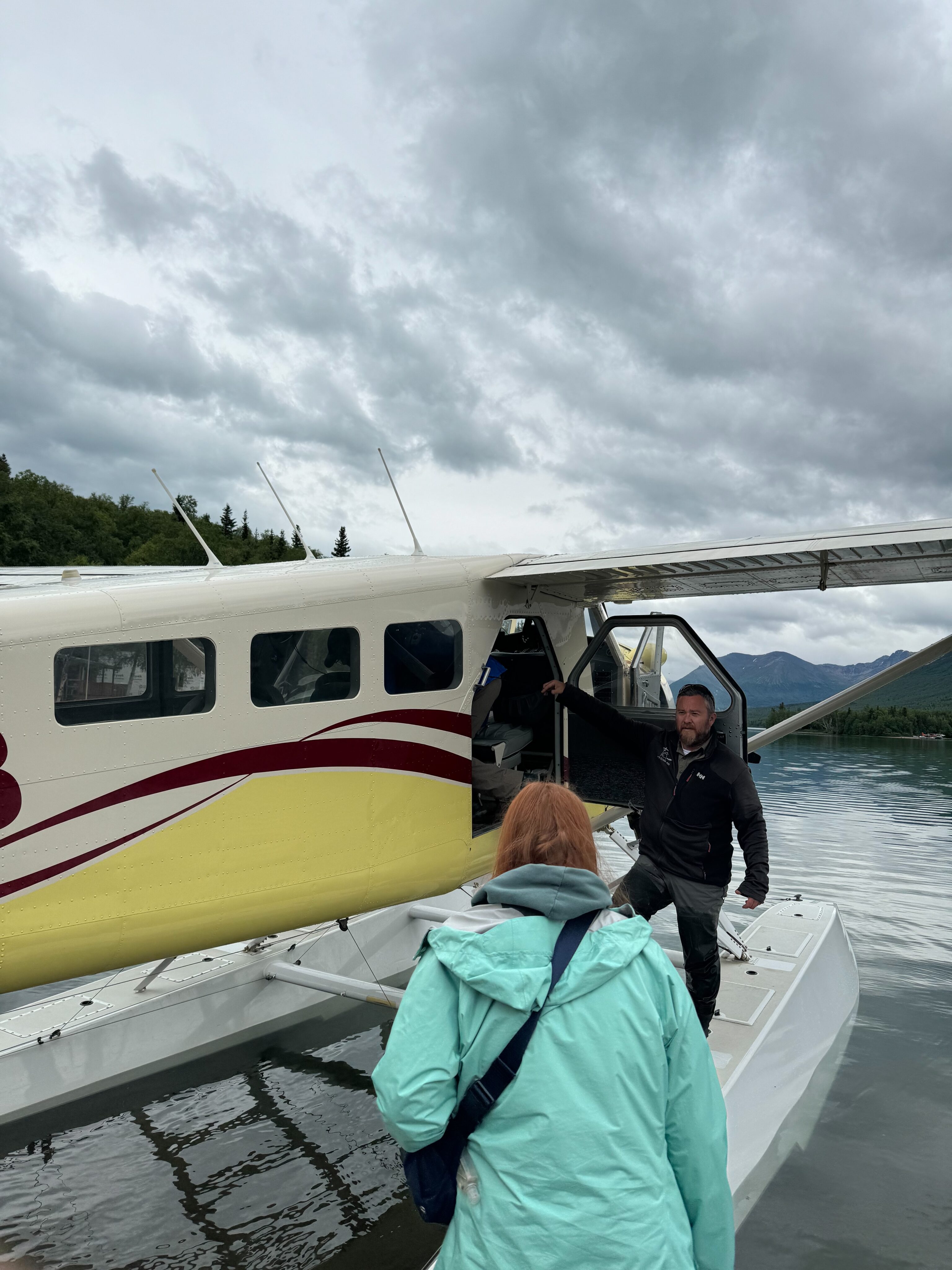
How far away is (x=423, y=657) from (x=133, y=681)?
166 centimetres

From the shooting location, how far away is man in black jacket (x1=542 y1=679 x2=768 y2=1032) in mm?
4805

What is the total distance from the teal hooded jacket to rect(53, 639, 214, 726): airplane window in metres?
2.48

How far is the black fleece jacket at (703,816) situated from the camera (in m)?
4.76

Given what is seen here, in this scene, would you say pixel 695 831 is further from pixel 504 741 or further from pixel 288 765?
pixel 288 765

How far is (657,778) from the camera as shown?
5.06 m

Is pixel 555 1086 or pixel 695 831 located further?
pixel 695 831

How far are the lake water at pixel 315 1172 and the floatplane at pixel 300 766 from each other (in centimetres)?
27

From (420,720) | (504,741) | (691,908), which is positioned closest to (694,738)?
(691,908)

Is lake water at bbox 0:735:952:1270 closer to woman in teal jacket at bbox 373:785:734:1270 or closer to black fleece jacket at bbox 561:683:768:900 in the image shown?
black fleece jacket at bbox 561:683:768:900

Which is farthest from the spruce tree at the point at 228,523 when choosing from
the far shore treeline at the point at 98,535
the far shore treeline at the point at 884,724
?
the far shore treeline at the point at 884,724

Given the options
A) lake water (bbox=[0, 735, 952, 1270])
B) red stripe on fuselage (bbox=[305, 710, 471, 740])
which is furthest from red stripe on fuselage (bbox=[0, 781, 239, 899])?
lake water (bbox=[0, 735, 952, 1270])

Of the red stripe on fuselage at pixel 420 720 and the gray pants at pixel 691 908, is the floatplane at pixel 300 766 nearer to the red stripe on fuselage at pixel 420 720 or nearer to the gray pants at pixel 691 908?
the red stripe on fuselage at pixel 420 720

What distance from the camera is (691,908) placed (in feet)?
16.0

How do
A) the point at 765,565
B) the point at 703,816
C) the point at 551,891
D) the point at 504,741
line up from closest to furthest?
the point at 551,891 < the point at 703,816 < the point at 765,565 < the point at 504,741
